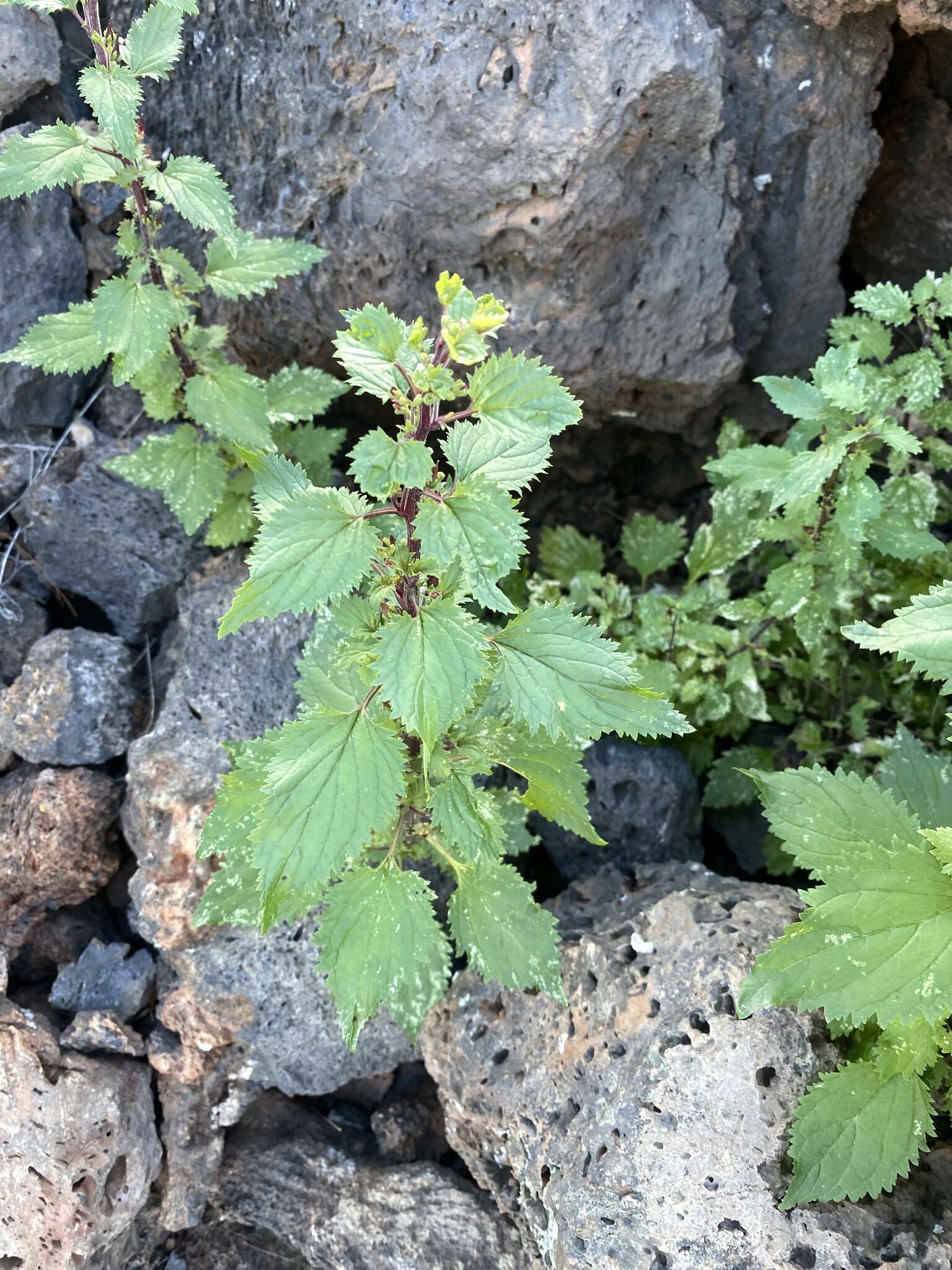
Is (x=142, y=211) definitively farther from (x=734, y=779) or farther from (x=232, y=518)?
(x=734, y=779)

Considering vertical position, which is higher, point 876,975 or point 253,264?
point 253,264

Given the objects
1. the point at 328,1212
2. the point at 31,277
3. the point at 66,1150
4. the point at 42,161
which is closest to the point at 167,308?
the point at 42,161

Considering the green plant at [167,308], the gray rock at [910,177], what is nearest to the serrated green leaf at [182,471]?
the green plant at [167,308]

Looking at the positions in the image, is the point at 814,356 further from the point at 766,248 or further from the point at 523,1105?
the point at 523,1105

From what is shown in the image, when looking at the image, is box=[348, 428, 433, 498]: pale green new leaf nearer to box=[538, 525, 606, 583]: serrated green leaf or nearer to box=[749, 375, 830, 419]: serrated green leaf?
box=[749, 375, 830, 419]: serrated green leaf

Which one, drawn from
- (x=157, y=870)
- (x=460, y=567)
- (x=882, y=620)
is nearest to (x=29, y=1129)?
(x=157, y=870)

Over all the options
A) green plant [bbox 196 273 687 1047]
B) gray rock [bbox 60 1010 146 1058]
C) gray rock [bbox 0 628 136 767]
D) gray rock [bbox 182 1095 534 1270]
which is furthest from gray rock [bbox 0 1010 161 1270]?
gray rock [bbox 0 628 136 767]

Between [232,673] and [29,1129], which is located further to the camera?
Result: [232,673]

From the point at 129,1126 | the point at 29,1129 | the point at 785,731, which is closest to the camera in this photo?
the point at 29,1129
